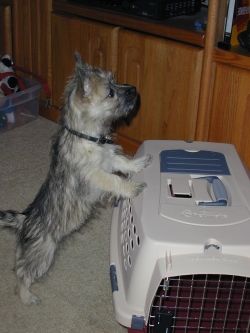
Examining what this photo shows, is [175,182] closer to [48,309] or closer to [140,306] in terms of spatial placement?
[140,306]

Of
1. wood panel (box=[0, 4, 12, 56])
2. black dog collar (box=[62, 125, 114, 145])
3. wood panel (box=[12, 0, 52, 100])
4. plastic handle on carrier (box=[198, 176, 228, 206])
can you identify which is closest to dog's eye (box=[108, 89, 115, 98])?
black dog collar (box=[62, 125, 114, 145])

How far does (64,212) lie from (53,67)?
1.32 meters

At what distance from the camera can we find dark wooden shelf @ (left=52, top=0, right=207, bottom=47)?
2.10m

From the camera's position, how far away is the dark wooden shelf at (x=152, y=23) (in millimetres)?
2100

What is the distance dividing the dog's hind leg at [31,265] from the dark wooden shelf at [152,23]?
1.05 meters

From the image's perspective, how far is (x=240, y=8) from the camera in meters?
1.99

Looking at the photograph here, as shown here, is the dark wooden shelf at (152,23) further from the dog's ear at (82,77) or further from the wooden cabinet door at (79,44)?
the dog's ear at (82,77)

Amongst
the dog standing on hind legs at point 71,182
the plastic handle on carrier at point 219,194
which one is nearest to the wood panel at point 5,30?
the dog standing on hind legs at point 71,182

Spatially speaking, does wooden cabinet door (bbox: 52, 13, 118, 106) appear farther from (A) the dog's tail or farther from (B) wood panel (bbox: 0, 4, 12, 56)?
(A) the dog's tail

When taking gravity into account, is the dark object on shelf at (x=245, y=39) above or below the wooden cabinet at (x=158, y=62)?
above

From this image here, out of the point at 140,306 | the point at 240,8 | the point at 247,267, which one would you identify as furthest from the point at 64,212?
the point at 240,8

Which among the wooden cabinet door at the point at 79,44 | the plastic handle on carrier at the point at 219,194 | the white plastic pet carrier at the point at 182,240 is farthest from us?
the wooden cabinet door at the point at 79,44

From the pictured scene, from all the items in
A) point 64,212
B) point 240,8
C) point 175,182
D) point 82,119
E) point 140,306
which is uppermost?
point 240,8

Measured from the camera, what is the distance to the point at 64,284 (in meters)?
1.82
